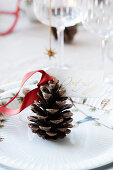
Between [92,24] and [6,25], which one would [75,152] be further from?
[6,25]

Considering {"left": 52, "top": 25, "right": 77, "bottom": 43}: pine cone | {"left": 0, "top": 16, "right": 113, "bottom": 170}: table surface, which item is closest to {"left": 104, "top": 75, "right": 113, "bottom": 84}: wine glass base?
{"left": 0, "top": 16, "right": 113, "bottom": 170}: table surface

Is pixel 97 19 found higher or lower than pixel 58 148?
higher

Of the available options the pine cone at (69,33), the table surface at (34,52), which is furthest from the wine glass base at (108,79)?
the pine cone at (69,33)

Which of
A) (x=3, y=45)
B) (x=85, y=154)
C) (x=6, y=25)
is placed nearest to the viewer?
(x=85, y=154)

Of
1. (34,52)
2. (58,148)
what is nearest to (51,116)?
(58,148)

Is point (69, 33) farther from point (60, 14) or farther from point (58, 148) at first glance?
point (58, 148)

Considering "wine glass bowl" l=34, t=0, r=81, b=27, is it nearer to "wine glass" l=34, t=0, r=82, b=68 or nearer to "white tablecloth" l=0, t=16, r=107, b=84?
"wine glass" l=34, t=0, r=82, b=68

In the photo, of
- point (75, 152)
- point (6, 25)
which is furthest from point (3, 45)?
point (75, 152)
